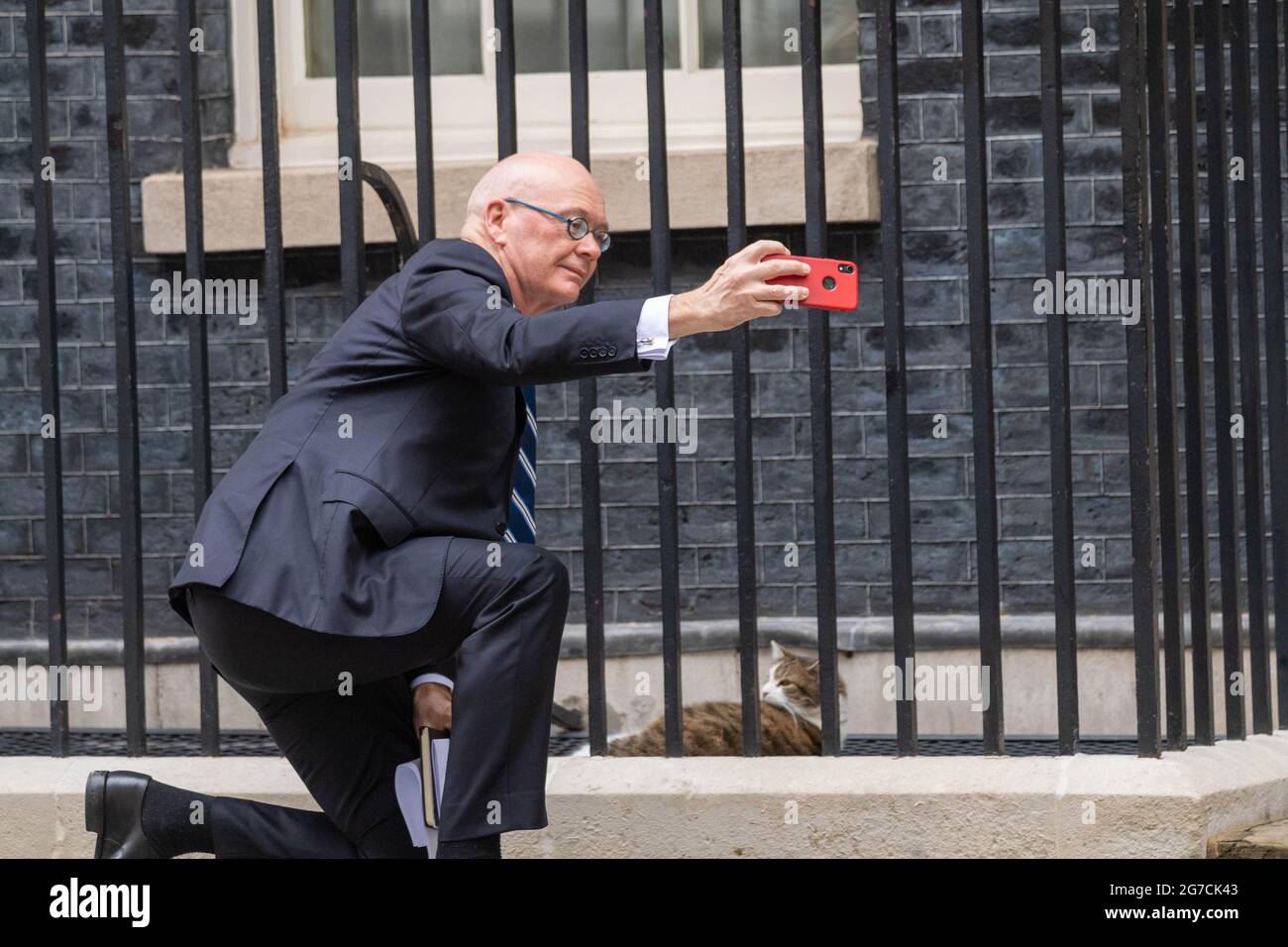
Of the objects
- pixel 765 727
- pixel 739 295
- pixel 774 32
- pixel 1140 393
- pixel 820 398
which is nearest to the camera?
pixel 739 295

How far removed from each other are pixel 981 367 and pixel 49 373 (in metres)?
2.17

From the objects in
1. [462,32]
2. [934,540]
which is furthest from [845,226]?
[462,32]

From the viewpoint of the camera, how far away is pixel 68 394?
6273 millimetres

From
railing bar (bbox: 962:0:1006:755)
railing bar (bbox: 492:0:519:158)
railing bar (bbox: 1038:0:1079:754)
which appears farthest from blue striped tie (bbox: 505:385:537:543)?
railing bar (bbox: 1038:0:1079:754)

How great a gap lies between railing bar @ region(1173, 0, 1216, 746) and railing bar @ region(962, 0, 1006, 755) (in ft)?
1.56

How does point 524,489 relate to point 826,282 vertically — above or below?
below

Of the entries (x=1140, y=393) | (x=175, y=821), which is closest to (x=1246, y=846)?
(x=1140, y=393)

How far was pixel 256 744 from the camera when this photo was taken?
14.9 feet

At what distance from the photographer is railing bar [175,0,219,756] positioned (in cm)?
379

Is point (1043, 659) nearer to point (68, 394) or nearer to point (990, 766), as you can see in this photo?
point (990, 766)

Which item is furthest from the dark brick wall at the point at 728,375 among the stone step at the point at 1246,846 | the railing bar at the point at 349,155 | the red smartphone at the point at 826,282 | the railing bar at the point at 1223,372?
the red smartphone at the point at 826,282

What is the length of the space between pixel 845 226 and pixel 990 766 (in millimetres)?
2869

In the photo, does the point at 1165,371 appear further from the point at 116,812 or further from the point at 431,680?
the point at 116,812

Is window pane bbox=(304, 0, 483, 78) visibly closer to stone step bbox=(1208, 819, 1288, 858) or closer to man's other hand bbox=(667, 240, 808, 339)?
man's other hand bbox=(667, 240, 808, 339)
